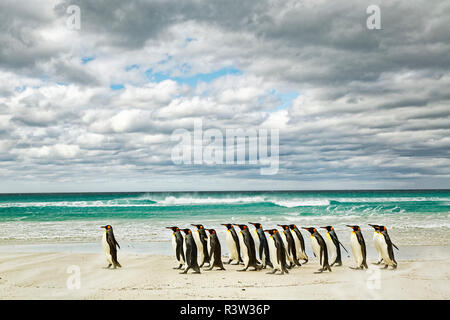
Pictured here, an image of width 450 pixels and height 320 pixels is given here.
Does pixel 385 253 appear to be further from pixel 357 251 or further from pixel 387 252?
pixel 357 251

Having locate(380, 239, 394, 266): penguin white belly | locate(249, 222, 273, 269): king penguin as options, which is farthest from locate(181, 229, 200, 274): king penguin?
locate(380, 239, 394, 266): penguin white belly

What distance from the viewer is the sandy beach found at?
630 cm

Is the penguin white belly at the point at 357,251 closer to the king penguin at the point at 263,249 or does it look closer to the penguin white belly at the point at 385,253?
the penguin white belly at the point at 385,253

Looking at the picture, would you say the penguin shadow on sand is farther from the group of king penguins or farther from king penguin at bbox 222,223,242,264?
king penguin at bbox 222,223,242,264

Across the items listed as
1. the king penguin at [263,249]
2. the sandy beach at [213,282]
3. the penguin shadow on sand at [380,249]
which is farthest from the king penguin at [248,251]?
the penguin shadow on sand at [380,249]

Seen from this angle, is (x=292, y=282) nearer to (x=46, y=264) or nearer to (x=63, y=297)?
(x=63, y=297)

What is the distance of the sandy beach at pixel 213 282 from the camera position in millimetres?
6297

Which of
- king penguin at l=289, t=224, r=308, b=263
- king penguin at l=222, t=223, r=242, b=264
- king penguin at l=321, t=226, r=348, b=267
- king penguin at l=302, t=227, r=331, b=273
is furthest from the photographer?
king penguin at l=289, t=224, r=308, b=263

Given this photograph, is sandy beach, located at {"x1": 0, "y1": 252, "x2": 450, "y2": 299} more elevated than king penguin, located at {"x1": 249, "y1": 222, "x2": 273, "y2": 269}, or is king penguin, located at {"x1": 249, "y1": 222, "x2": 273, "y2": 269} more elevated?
king penguin, located at {"x1": 249, "y1": 222, "x2": 273, "y2": 269}

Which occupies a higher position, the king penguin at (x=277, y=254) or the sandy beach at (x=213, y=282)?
the king penguin at (x=277, y=254)

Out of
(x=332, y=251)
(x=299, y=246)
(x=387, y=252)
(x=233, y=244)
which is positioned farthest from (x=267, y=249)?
(x=387, y=252)

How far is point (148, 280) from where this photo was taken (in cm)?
748

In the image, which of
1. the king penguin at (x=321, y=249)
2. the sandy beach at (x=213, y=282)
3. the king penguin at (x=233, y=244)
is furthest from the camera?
the king penguin at (x=233, y=244)
